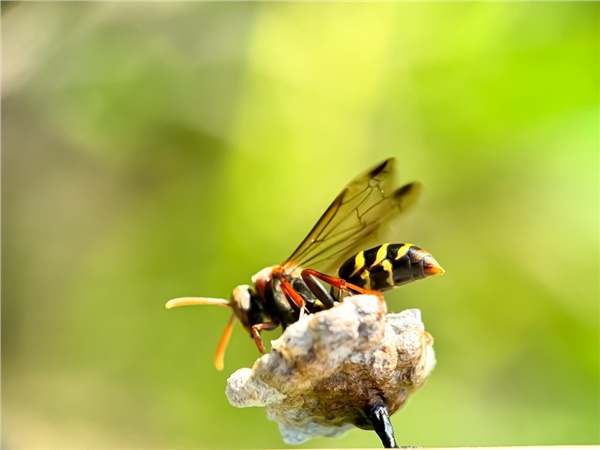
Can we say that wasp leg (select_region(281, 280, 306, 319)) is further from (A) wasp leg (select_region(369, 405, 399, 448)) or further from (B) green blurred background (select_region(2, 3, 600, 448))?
(B) green blurred background (select_region(2, 3, 600, 448))

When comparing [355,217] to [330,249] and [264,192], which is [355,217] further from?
[264,192]

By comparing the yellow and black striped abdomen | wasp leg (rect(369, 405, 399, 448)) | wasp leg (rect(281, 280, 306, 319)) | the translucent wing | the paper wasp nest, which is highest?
the translucent wing

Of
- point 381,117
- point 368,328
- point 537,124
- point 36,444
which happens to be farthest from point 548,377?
point 36,444

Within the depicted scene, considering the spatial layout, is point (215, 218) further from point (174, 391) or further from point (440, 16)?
point (440, 16)

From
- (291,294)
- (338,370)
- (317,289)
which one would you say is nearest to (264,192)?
(291,294)

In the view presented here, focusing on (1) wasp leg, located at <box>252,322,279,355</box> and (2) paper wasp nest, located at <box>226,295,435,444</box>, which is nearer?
(2) paper wasp nest, located at <box>226,295,435,444</box>

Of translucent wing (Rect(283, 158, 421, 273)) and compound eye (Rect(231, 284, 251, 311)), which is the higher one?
translucent wing (Rect(283, 158, 421, 273))

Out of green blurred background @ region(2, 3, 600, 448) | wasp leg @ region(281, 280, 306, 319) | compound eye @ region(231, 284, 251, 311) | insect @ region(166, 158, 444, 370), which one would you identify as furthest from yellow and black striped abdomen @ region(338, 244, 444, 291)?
green blurred background @ region(2, 3, 600, 448)
